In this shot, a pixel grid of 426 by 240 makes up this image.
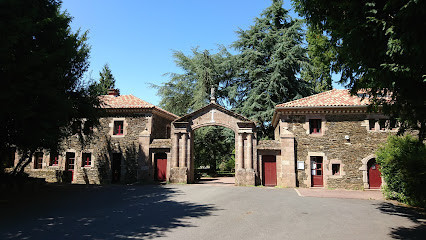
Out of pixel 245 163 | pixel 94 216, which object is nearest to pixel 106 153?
pixel 245 163

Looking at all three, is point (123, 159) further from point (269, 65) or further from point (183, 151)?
point (269, 65)

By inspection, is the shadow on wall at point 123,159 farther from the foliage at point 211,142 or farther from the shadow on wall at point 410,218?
the shadow on wall at point 410,218

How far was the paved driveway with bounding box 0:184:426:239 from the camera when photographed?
261 inches

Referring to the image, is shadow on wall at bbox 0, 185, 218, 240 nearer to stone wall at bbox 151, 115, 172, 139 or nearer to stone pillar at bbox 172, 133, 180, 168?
stone pillar at bbox 172, 133, 180, 168

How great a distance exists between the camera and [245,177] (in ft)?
60.0

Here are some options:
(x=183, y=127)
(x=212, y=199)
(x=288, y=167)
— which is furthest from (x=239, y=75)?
(x=212, y=199)

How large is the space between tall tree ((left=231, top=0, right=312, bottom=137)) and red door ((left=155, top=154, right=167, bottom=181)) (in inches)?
388

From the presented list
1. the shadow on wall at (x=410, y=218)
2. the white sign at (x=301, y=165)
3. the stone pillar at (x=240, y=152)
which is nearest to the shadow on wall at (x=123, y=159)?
the stone pillar at (x=240, y=152)

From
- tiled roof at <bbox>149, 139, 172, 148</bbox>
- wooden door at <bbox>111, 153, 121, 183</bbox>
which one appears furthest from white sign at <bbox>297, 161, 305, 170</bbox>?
wooden door at <bbox>111, 153, 121, 183</bbox>

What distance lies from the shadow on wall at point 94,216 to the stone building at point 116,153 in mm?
7647

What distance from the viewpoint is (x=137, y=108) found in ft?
66.9

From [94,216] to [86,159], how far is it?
13.9m

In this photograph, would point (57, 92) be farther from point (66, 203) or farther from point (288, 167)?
point (288, 167)

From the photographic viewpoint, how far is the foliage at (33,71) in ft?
28.1
